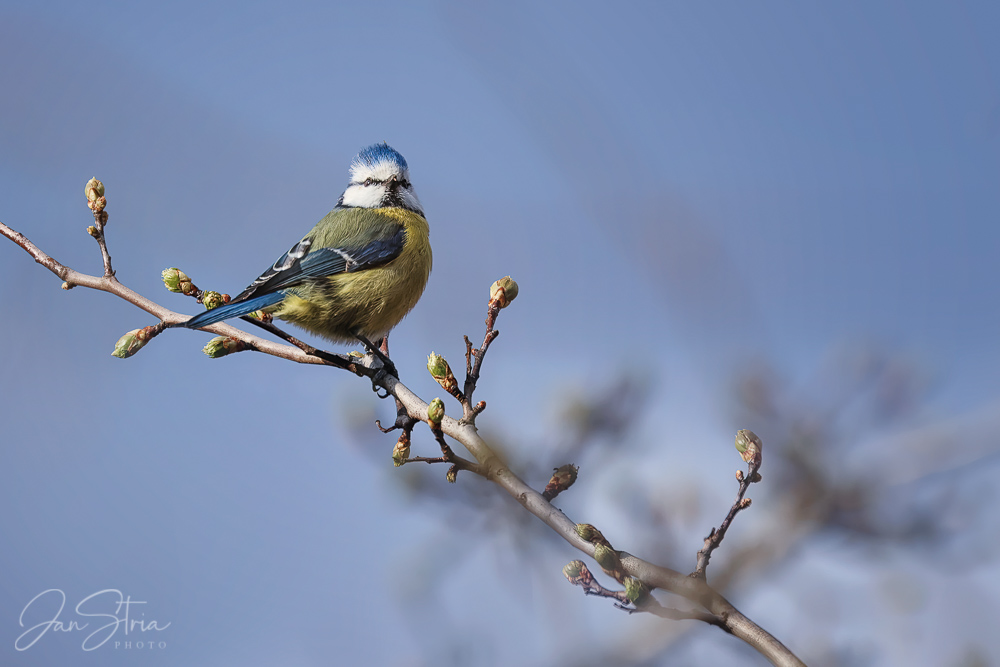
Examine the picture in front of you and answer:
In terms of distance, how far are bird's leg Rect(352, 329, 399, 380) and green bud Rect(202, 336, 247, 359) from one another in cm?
76

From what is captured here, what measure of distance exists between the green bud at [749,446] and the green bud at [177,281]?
2354 mm

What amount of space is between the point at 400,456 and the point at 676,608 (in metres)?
1.26

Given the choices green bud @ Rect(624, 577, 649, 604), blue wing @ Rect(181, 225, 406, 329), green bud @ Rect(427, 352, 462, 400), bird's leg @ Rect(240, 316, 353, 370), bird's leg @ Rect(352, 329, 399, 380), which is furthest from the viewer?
blue wing @ Rect(181, 225, 406, 329)

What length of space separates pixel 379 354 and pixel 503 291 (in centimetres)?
125

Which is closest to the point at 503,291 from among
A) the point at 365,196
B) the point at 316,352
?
the point at 316,352

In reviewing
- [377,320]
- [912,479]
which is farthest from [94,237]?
[912,479]

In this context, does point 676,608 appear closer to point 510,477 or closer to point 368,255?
point 510,477

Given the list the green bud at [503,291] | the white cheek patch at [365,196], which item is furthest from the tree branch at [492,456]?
the white cheek patch at [365,196]

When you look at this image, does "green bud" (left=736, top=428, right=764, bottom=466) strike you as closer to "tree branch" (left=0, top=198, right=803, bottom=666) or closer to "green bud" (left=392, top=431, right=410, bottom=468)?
"tree branch" (left=0, top=198, right=803, bottom=666)

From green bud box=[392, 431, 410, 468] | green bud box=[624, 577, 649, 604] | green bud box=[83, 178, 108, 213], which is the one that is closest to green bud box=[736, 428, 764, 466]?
green bud box=[624, 577, 649, 604]

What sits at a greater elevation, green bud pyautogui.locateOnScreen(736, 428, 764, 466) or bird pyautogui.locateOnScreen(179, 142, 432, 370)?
bird pyautogui.locateOnScreen(179, 142, 432, 370)

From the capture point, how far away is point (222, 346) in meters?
3.13

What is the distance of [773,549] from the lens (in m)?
2.20

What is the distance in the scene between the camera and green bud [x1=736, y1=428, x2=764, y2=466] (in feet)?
7.37
